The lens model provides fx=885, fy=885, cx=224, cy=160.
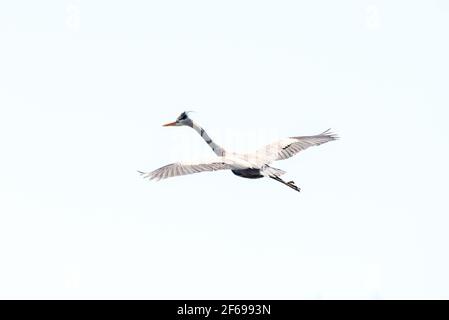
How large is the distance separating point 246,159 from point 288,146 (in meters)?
2.66

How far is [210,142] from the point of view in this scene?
33.7 meters

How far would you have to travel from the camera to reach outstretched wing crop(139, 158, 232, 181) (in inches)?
1201

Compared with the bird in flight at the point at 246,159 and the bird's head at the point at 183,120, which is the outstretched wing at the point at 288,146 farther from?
the bird's head at the point at 183,120

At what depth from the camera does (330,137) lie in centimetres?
3591

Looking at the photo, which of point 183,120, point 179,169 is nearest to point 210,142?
point 183,120

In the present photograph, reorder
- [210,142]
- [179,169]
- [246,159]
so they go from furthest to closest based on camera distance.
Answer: [210,142] < [246,159] < [179,169]

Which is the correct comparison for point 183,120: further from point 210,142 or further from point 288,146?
point 288,146

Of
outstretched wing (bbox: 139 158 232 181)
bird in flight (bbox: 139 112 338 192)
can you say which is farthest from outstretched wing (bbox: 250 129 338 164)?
outstretched wing (bbox: 139 158 232 181)

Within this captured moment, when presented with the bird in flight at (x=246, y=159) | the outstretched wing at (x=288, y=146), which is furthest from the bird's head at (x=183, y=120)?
the outstretched wing at (x=288, y=146)

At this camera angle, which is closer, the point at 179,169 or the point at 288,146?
the point at 179,169

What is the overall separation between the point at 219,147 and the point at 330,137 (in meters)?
5.19
